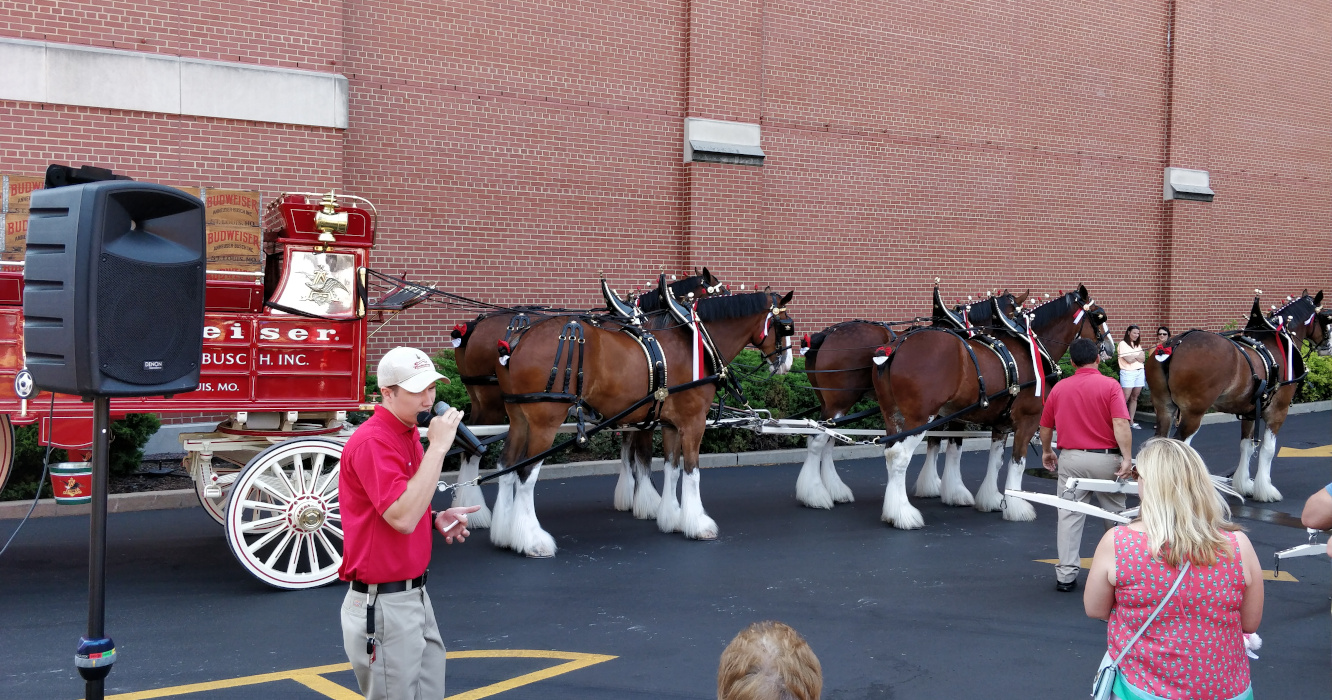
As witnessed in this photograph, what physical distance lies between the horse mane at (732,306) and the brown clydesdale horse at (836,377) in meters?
1.13

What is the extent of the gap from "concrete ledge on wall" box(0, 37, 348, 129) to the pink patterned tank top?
11140mm

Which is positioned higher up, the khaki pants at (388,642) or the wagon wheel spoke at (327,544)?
the khaki pants at (388,642)

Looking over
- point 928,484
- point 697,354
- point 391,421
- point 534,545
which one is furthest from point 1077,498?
point 391,421

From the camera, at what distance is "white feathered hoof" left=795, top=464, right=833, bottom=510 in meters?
10.5

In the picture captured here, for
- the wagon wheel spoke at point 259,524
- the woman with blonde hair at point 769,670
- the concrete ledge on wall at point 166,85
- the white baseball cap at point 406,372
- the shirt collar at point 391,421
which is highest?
the concrete ledge on wall at point 166,85

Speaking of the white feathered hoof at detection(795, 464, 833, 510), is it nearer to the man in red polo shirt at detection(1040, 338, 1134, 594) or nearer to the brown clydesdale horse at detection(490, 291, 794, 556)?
the brown clydesdale horse at detection(490, 291, 794, 556)

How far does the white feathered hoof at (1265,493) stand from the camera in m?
11.1

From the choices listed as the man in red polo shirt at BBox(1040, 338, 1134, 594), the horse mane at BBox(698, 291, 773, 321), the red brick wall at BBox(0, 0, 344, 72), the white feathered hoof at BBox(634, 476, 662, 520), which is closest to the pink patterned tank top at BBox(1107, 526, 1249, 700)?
the man in red polo shirt at BBox(1040, 338, 1134, 594)

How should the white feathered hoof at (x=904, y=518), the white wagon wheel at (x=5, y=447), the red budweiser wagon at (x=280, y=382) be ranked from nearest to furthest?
the red budweiser wagon at (x=280, y=382) < the white wagon wheel at (x=5, y=447) < the white feathered hoof at (x=904, y=518)

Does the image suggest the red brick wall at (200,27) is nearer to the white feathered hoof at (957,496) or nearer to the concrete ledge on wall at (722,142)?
the concrete ledge on wall at (722,142)

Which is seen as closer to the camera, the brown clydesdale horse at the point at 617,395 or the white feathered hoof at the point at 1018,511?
the brown clydesdale horse at the point at 617,395

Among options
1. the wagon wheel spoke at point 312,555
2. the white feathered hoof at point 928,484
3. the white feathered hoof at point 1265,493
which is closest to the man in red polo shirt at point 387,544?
the wagon wheel spoke at point 312,555

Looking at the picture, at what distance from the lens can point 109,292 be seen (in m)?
3.71

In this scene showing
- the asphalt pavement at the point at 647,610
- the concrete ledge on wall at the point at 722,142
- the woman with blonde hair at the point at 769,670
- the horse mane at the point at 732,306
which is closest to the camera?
the woman with blonde hair at the point at 769,670
